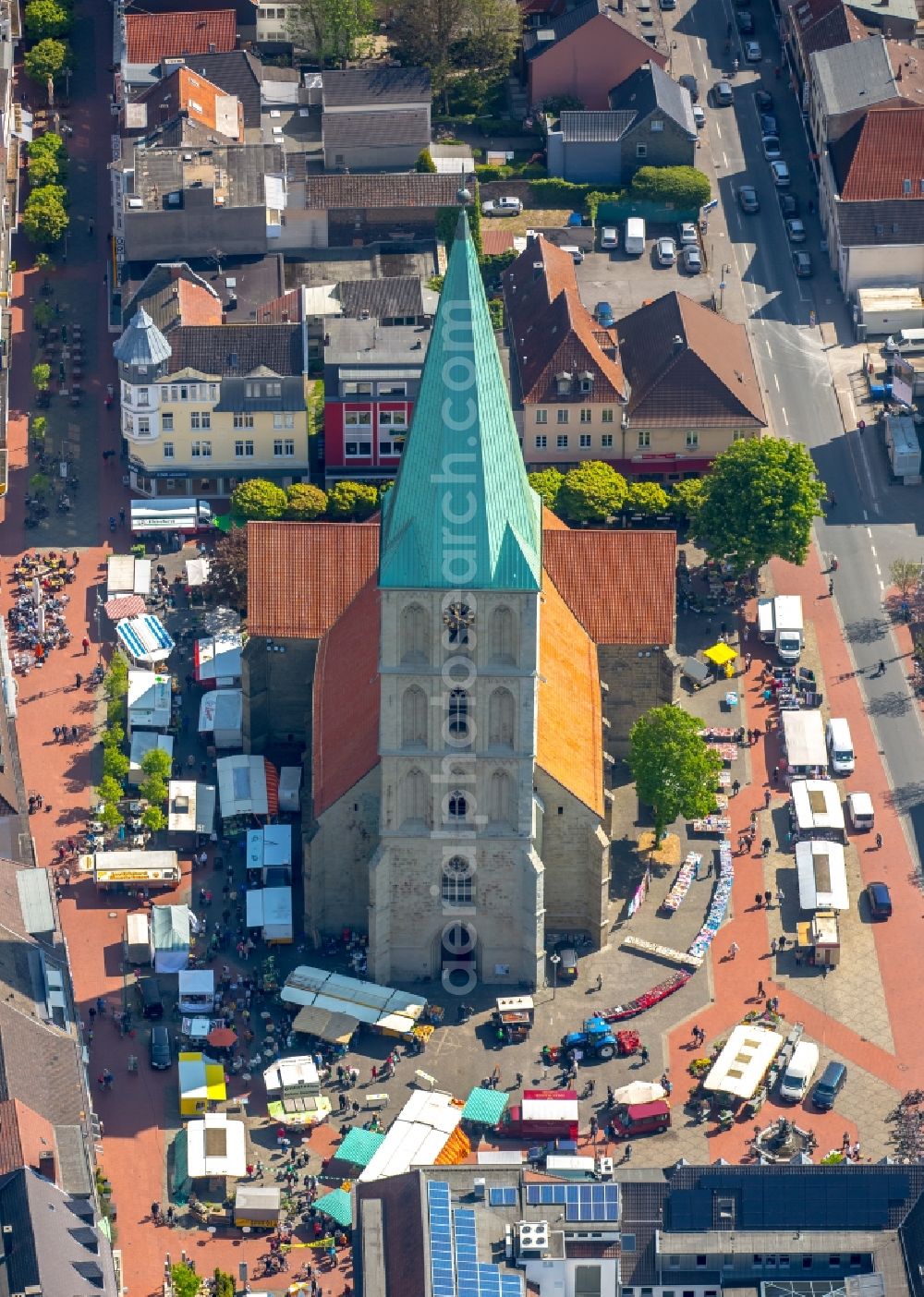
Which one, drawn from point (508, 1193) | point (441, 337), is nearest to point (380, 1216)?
point (508, 1193)

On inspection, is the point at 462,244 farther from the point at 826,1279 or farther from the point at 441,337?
the point at 826,1279

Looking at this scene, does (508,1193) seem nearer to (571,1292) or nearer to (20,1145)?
(571,1292)

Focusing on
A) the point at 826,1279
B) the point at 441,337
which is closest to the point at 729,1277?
the point at 826,1279

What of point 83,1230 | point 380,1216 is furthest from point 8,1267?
point 380,1216

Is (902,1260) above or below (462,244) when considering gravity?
below

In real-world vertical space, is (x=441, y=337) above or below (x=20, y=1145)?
above

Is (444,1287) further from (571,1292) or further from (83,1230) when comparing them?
(83,1230)

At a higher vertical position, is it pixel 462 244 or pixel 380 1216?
pixel 462 244
